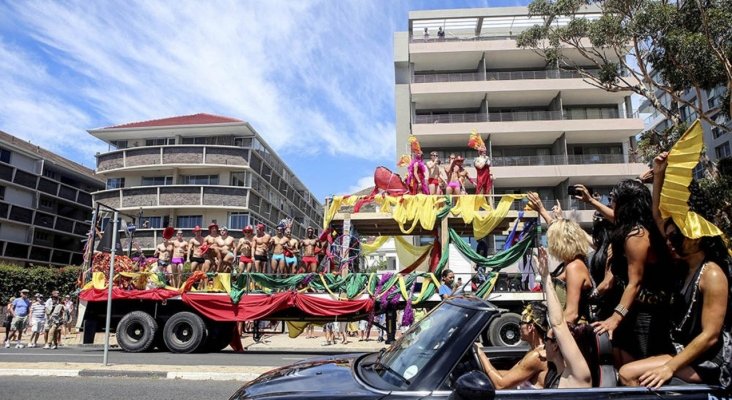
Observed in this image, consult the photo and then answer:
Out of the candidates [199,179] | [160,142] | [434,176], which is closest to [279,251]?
[434,176]

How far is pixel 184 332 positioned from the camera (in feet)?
39.0

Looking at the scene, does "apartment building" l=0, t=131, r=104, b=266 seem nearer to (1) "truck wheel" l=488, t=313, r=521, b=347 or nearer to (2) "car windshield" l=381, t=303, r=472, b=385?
(1) "truck wheel" l=488, t=313, r=521, b=347

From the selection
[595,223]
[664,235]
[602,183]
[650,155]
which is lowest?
[664,235]

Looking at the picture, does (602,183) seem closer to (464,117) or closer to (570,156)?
(570,156)

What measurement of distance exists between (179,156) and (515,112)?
88.1 ft

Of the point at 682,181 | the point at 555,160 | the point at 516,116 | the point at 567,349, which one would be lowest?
the point at 567,349

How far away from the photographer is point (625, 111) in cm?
3734

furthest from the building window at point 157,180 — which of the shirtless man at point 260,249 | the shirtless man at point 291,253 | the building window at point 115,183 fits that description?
the shirtless man at point 291,253

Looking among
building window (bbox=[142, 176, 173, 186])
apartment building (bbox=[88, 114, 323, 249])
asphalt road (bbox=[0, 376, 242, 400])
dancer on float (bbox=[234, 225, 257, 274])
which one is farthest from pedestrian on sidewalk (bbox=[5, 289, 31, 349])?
building window (bbox=[142, 176, 173, 186])

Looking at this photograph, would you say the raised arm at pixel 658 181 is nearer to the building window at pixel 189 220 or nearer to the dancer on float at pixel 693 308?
the dancer on float at pixel 693 308

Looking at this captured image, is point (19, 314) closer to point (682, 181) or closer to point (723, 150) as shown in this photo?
point (682, 181)

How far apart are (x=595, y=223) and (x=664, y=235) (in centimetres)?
148

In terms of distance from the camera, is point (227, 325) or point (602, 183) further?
point (602, 183)

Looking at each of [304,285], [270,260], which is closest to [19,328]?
[270,260]
